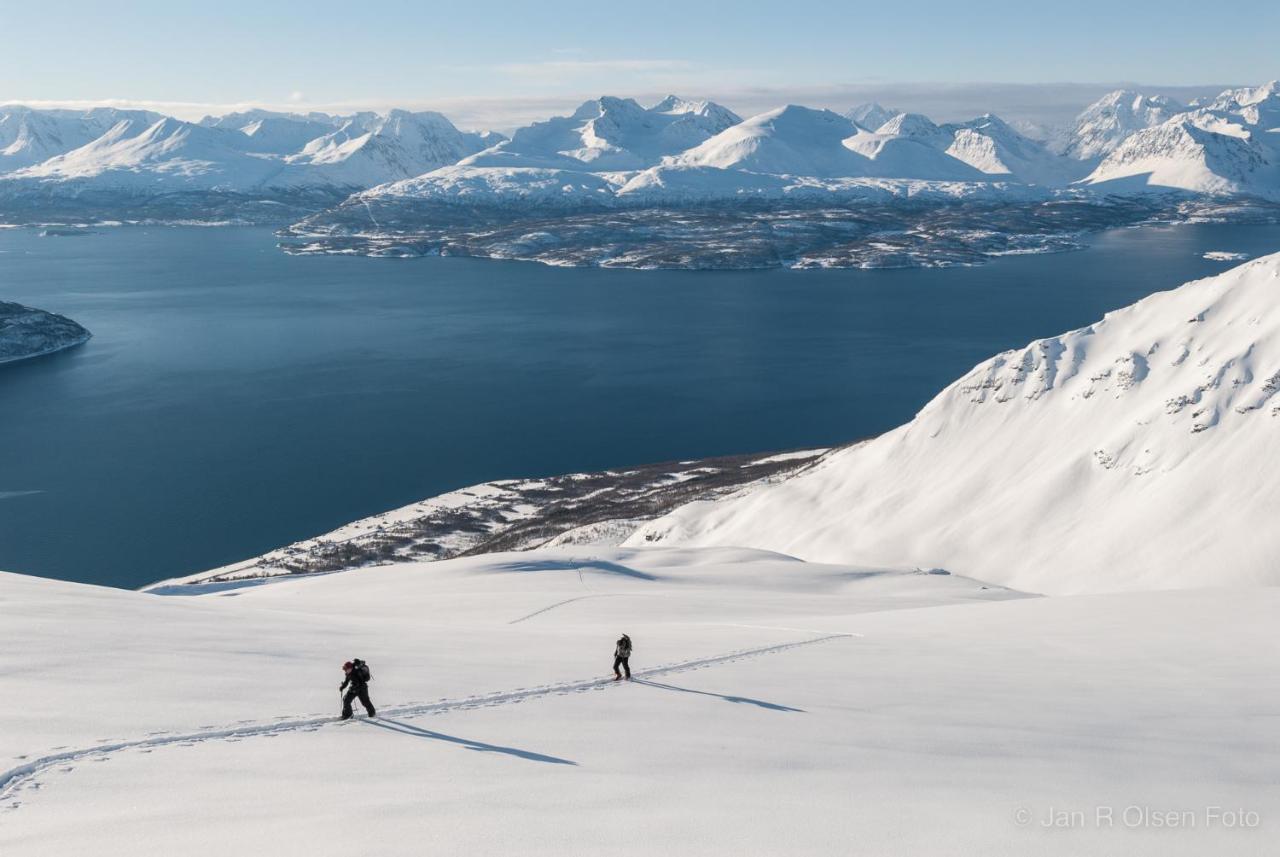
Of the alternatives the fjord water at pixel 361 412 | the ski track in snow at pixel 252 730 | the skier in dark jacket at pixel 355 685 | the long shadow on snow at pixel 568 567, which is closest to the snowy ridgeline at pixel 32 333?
the fjord water at pixel 361 412

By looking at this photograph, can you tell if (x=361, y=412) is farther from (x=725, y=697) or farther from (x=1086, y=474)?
(x=725, y=697)

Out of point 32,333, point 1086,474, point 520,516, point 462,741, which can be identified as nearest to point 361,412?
point 520,516

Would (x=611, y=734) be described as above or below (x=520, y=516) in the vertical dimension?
above

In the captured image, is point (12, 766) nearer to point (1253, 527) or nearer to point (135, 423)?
point (1253, 527)

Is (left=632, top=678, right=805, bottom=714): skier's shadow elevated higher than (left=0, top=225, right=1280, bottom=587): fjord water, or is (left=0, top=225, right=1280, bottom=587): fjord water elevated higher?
(left=632, top=678, right=805, bottom=714): skier's shadow

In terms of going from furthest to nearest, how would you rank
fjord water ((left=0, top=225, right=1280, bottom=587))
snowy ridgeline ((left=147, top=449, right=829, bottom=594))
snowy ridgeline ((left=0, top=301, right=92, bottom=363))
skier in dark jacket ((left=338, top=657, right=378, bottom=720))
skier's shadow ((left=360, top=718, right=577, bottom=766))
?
1. snowy ridgeline ((left=0, top=301, right=92, bottom=363))
2. fjord water ((left=0, top=225, right=1280, bottom=587))
3. snowy ridgeline ((left=147, top=449, right=829, bottom=594))
4. skier in dark jacket ((left=338, top=657, right=378, bottom=720))
5. skier's shadow ((left=360, top=718, right=577, bottom=766))

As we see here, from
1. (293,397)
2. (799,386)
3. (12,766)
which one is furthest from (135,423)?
(12,766)

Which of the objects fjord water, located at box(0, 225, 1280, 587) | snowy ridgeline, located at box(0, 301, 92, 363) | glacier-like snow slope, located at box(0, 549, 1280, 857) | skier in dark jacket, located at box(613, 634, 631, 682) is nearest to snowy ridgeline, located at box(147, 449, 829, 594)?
fjord water, located at box(0, 225, 1280, 587)

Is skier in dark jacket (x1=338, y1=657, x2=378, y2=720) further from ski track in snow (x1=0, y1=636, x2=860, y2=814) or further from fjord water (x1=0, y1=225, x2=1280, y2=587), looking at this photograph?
fjord water (x1=0, y1=225, x2=1280, y2=587)
